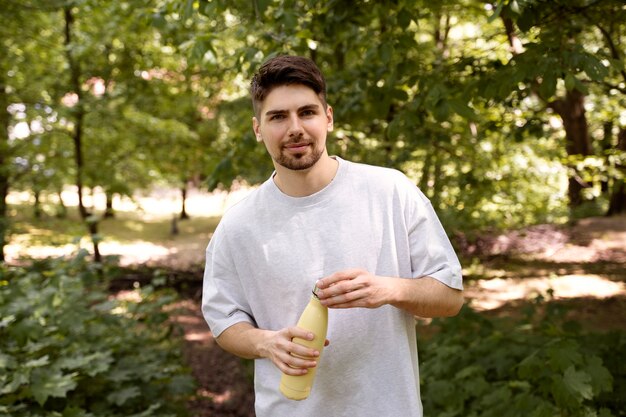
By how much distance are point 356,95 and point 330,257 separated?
300cm

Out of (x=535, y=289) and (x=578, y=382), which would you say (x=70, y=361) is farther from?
(x=535, y=289)

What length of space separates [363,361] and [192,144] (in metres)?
9.80

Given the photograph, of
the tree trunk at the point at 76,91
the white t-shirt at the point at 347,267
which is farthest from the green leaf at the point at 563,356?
the tree trunk at the point at 76,91

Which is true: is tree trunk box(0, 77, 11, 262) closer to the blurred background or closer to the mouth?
the blurred background

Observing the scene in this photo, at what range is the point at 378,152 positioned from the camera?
629 cm

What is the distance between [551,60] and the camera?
9.86ft

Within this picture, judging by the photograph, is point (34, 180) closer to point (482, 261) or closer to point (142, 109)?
point (142, 109)

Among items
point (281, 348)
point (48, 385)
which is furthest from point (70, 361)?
point (281, 348)

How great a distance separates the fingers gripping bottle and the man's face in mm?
416

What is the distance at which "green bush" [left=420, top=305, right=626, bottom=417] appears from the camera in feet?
9.64

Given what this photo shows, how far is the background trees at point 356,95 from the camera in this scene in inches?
139

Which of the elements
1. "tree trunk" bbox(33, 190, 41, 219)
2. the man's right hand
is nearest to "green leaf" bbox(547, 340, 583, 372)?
the man's right hand

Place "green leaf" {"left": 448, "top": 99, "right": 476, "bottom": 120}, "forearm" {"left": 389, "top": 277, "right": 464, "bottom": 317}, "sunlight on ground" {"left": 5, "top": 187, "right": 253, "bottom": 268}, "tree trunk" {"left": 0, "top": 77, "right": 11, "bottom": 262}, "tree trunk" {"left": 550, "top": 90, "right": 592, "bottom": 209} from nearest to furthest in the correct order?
"forearm" {"left": 389, "top": 277, "right": 464, "bottom": 317} → "green leaf" {"left": 448, "top": 99, "right": 476, "bottom": 120} → "tree trunk" {"left": 550, "top": 90, "right": 592, "bottom": 209} → "tree trunk" {"left": 0, "top": 77, "right": 11, "bottom": 262} → "sunlight on ground" {"left": 5, "top": 187, "right": 253, "bottom": 268}

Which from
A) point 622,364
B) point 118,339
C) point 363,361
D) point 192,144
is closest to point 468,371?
point 622,364
